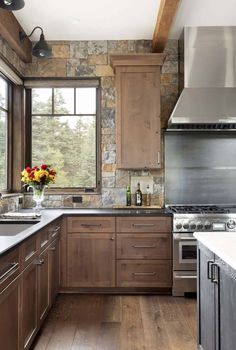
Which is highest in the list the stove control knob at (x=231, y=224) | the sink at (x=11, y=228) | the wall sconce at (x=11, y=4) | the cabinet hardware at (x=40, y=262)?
the wall sconce at (x=11, y=4)

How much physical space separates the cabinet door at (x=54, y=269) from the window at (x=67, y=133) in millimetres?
1132

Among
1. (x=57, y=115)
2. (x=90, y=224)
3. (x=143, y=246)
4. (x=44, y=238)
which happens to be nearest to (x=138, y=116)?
(x=57, y=115)

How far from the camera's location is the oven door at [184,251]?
376 centimetres

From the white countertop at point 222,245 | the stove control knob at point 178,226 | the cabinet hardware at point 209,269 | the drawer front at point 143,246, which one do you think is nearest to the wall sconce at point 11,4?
the white countertop at point 222,245

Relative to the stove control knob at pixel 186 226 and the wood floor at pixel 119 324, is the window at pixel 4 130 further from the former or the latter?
the stove control knob at pixel 186 226

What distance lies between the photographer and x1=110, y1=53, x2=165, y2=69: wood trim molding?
4086 millimetres

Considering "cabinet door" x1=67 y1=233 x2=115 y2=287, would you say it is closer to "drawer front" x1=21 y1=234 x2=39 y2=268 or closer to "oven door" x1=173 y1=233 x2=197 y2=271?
"oven door" x1=173 y1=233 x2=197 y2=271

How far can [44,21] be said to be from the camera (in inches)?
154

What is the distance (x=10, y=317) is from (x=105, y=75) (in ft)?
10.6

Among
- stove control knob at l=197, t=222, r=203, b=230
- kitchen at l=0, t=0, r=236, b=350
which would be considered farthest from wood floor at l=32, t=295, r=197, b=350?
stove control knob at l=197, t=222, r=203, b=230

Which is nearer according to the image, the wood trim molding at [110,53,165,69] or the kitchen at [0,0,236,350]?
the kitchen at [0,0,236,350]

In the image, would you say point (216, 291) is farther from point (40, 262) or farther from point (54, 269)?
point (54, 269)

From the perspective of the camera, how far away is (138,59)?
162 inches

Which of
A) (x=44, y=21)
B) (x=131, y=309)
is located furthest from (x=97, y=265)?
(x=44, y=21)
